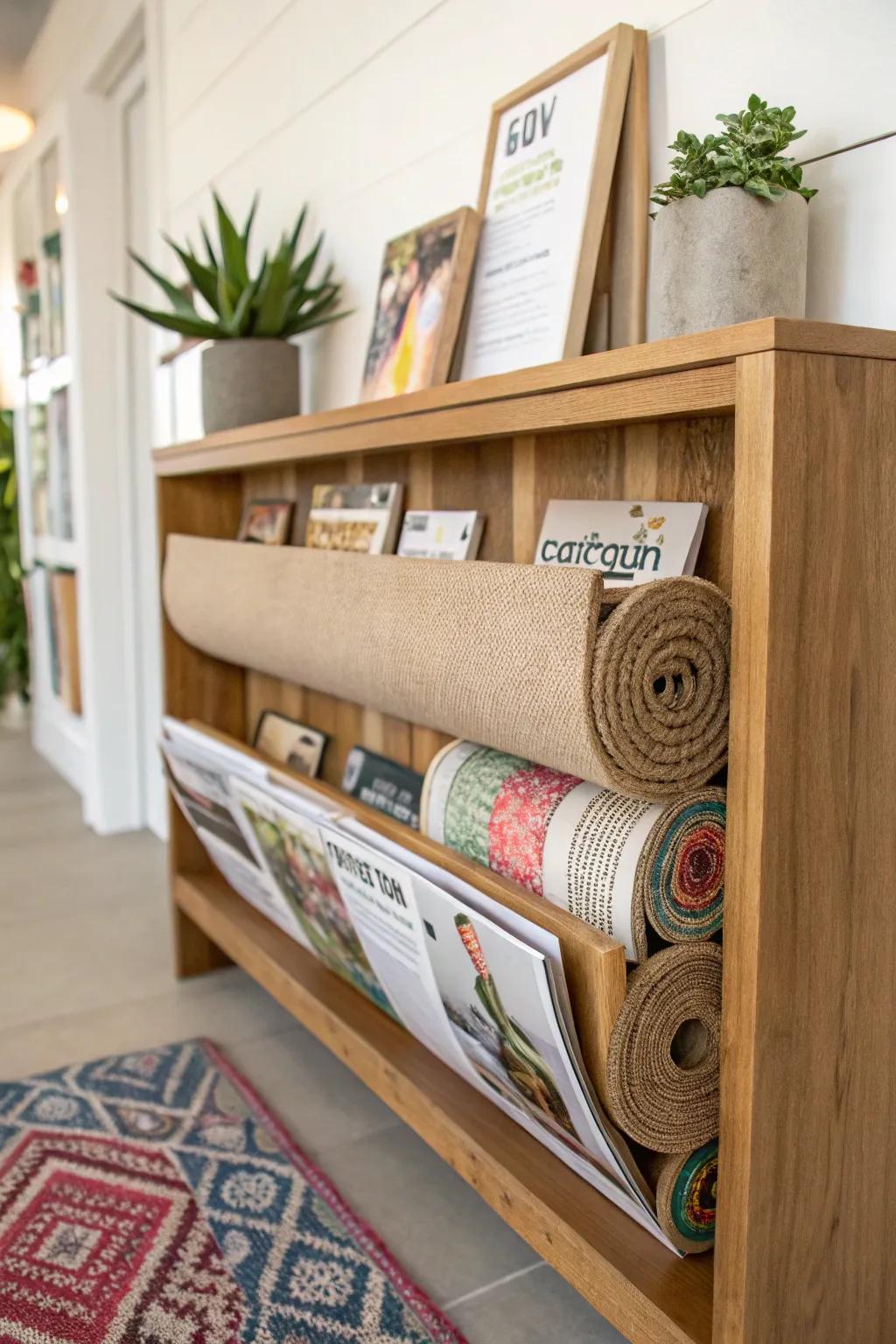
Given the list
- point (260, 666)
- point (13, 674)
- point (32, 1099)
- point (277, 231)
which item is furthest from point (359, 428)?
point (13, 674)

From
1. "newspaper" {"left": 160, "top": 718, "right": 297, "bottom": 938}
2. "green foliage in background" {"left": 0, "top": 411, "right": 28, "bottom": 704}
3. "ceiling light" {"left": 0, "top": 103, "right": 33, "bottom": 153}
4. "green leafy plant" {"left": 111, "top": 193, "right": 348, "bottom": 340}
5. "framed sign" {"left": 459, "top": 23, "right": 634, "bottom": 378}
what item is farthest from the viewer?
"green foliage in background" {"left": 0, "top": 411, "right": 28, "bottom": 704}

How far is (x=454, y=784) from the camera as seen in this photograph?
1260 mm

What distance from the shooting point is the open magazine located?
994mm

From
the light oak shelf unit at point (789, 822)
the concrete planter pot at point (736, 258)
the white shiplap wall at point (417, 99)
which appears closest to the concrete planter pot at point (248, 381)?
the white shiplap wall at point (417, 99)

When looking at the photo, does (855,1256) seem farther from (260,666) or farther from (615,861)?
(260,666)

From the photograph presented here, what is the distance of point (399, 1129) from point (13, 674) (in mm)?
3855

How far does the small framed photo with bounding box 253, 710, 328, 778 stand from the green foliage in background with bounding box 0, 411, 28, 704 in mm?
3059

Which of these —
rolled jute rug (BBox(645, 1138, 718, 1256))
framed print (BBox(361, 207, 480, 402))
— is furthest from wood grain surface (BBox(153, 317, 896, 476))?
rolled jute rug (BBox(645, 1138, 718, 1256))

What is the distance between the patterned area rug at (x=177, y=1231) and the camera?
4.04 feet

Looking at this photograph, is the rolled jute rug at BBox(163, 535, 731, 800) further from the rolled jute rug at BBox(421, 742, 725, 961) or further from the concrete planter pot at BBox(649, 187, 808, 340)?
the concrete planter pot at BBox(649, 187, 808, 340)

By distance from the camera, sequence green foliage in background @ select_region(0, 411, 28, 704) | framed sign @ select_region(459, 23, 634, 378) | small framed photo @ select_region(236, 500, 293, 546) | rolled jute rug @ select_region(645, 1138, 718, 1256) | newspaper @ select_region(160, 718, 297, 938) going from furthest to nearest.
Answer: green foliage in background @ select_region(0, 411, 28, 704)
small framed photo @ select_region(236, 500, 293, 546)
newspaper @ select_region(160, 718, 297, 938)
framed sign @ select_region(459, 23, 634, 378)
rolled jute rug @ select_region(645, 1138, 718, 1256)

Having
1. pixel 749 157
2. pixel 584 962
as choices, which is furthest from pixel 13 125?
pixel 584 962

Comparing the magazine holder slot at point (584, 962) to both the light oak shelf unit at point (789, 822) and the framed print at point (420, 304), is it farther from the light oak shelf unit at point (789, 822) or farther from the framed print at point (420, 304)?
the framed print at point (420, 304)

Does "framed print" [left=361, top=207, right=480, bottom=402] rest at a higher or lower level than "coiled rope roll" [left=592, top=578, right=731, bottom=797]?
higher
